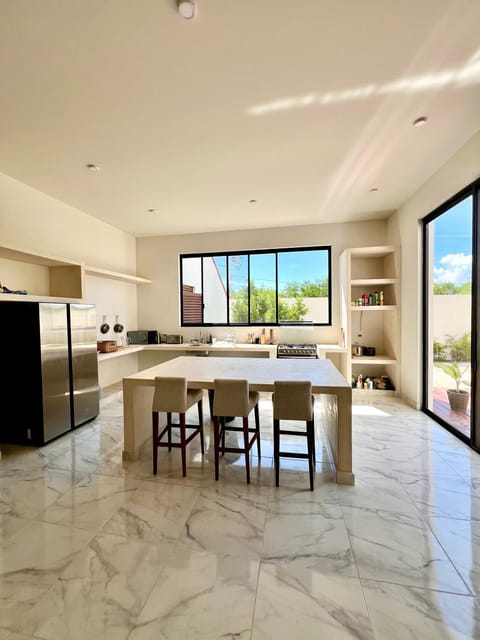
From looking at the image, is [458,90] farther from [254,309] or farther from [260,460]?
[254,309]

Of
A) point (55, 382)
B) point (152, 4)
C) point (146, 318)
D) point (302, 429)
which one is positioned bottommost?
point (302, 429)

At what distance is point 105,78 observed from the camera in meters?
1.84

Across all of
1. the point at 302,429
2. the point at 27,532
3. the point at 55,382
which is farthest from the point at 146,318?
the point at 27,532

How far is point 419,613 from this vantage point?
1.25 metres

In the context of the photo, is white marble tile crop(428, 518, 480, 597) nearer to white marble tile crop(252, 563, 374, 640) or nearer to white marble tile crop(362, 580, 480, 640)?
white marble tile crop(362, 580, 480, 640)

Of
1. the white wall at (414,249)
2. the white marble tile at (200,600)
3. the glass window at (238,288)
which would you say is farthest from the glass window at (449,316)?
the glass window at (238,288)

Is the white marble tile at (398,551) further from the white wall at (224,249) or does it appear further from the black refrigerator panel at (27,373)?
the white wall at (224,249)

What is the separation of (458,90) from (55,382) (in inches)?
166

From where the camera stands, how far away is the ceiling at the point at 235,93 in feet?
4.85

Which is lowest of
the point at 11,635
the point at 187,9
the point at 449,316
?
the point at 11,635

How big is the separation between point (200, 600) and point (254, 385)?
127 centimetres

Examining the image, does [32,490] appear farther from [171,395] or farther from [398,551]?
[398,551]

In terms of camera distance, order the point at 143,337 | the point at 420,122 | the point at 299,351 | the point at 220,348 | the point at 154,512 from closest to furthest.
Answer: the point at 154,512 < the point at 420,122 < the point at 299,351 < the point at 220,348 < the point at 143,337

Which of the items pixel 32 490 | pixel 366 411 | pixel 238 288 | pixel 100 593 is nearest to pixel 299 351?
pixel 366 411
